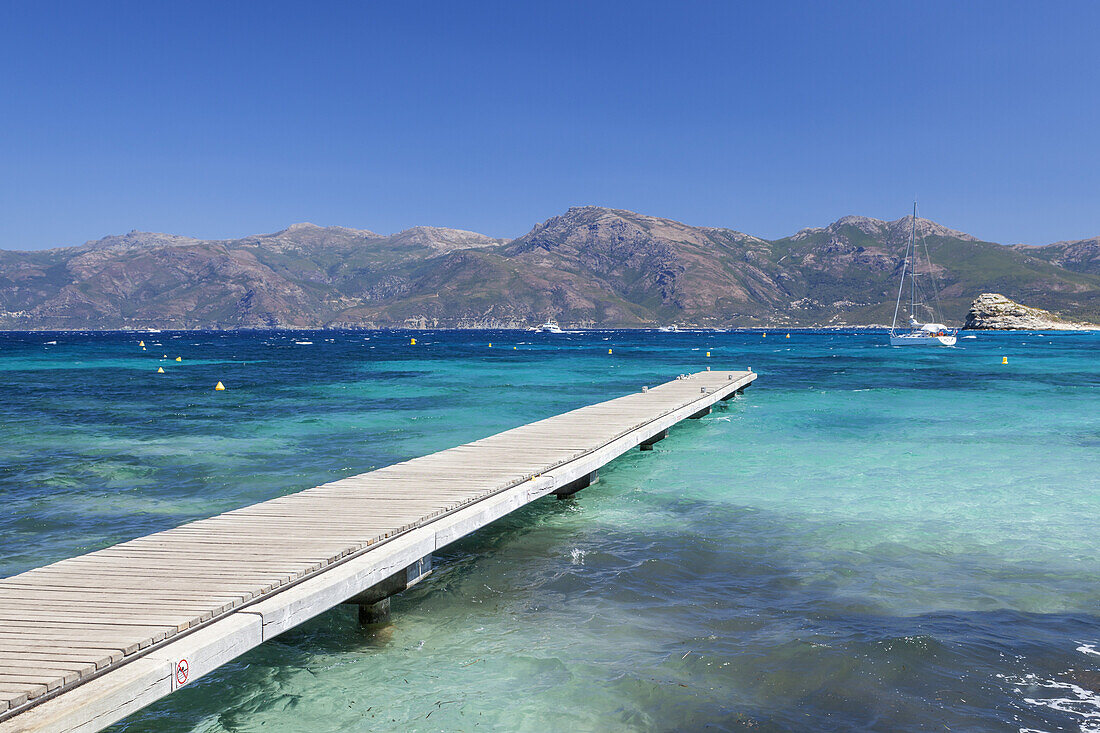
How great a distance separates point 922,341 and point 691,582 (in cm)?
12368

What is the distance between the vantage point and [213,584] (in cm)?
676

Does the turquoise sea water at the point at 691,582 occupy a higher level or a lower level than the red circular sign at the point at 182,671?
lower

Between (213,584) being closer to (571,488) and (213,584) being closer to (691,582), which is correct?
(691,582)

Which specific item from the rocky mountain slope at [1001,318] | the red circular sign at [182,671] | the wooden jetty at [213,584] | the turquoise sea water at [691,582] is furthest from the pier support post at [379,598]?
the rocky mountain slope at [1001,318]

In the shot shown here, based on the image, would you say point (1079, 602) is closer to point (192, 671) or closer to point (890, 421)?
point (192, 671)

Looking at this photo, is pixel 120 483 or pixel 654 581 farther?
pixel 120 483

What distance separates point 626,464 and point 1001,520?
8.02m

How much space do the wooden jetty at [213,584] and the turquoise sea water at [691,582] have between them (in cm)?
91

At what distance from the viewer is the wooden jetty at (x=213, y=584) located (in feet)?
16.5

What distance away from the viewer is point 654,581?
384 inches

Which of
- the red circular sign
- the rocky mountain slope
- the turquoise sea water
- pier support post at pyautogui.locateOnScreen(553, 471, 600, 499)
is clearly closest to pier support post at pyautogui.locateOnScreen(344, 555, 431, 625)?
the turquoise sea water

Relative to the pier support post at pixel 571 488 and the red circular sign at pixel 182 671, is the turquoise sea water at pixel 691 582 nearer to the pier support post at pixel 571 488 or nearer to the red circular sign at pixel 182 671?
the pier support post at pixel 571 488

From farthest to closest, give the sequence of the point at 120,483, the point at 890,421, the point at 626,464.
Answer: the point at 890,421 < the point at 626,464 < the point at 120,483

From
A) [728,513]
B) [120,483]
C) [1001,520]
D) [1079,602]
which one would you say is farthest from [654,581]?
[120,483]
